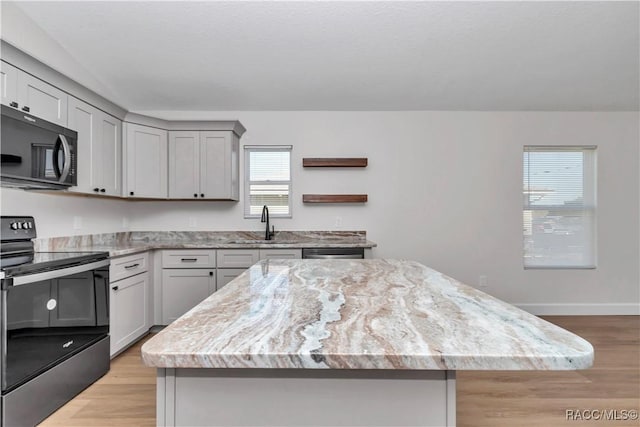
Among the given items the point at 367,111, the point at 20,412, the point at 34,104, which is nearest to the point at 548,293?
the point at 367,111

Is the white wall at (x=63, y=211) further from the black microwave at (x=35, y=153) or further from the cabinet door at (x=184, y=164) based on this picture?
the cabinet door at (x=184, y=164)

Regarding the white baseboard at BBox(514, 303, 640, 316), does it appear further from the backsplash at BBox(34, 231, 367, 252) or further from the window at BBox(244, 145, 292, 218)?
the window at BBox(244, 145, 292, 218)

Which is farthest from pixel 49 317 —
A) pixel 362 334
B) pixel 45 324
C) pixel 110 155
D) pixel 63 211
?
pixel 362 334

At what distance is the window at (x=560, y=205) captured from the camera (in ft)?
13.5

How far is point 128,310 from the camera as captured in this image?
2881 mm

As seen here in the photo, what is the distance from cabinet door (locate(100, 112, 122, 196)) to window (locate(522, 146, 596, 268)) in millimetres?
4631

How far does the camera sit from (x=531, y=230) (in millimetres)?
4125

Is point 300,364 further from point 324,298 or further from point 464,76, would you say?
point 464,76

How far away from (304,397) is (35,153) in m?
2.37

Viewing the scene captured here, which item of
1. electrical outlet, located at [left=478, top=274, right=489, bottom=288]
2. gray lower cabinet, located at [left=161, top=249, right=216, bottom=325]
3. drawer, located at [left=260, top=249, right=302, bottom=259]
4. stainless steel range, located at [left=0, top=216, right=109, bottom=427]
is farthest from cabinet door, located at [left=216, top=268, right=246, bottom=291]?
electrical outlet, located at [left=478, top=274, right=489, bottom=288]

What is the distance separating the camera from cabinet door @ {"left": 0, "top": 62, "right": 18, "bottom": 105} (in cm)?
193

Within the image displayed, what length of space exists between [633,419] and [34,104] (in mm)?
4213

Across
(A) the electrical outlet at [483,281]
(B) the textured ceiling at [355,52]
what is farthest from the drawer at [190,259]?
(A) the electrical outlet at [483,281]

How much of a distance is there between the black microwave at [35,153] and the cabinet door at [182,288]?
131 cm
